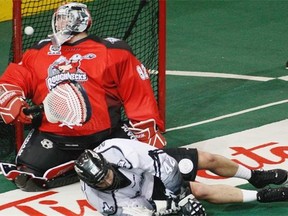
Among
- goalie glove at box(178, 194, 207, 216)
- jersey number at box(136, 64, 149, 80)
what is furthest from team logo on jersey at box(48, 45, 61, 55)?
goalie glove at box(178, 194, 207, 216)

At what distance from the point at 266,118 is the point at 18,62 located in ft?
7.46

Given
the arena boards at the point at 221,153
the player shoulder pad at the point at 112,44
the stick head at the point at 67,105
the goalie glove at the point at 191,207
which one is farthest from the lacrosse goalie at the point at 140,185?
the player shoulder pad at the point at 112,44

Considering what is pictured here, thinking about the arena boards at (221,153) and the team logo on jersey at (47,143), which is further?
the team logo on jersey at (47,143)

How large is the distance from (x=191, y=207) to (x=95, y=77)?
1350 mm

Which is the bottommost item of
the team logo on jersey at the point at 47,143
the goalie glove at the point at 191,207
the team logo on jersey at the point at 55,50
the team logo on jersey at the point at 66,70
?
the team logo on jersey at the point at 47,143

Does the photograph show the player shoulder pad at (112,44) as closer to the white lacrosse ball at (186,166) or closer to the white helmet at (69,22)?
the white helmet at (69,22)

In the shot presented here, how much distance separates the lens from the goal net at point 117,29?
8.30m

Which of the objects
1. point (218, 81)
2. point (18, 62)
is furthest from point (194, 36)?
point (18, 62)

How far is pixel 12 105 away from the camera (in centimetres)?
769

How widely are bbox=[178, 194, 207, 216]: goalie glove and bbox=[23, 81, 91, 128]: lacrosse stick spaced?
86 centimetres

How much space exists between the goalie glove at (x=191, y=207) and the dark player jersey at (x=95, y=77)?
Answer: 104 centimetres

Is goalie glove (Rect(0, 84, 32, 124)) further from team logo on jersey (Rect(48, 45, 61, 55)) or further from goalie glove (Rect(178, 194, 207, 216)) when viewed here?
goalie glove (Rect(178, 194, 207, 216))

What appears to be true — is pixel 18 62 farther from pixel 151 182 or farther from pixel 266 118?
pixel 266 118

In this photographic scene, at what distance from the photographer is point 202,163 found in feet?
24.3
